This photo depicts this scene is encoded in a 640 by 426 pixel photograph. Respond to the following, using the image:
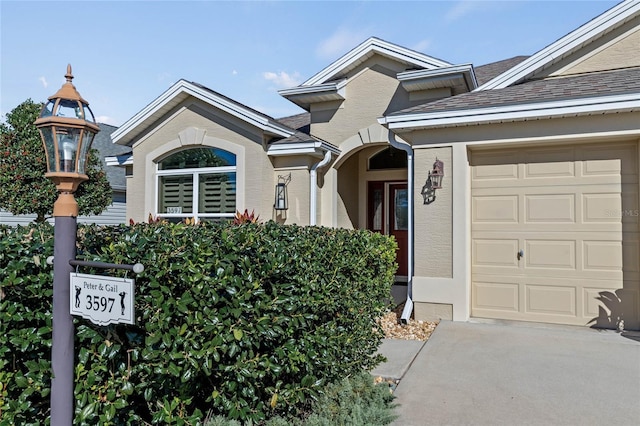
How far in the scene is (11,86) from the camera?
32.6 ft

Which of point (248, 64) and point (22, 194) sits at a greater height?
point (248, 64)

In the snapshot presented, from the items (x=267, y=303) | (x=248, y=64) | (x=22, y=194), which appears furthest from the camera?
(x=22, y=194)

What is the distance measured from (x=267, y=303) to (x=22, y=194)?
37.9 ft

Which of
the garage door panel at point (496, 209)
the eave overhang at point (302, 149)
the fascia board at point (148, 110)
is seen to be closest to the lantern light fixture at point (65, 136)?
the garage door panel at point (496, 209)

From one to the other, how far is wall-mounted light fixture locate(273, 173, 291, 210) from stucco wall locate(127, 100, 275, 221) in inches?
4.8

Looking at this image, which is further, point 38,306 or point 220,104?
point 220,104

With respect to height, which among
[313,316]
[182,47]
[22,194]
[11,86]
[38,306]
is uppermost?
[182,47]

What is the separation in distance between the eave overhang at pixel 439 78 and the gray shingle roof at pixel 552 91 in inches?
26.7

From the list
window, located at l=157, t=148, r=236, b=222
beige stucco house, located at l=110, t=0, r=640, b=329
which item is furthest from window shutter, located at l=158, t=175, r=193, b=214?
beige stucco house, located at l=110, t=0, r=640, b=329

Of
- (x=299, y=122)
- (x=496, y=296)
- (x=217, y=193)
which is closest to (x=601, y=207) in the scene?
(x=496, y=296)

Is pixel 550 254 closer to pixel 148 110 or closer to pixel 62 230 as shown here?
pixel 62 230

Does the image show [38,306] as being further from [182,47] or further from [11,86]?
[11,86]

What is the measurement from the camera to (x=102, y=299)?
2170mm

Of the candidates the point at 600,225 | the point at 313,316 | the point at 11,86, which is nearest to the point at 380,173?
the point at 600,225
